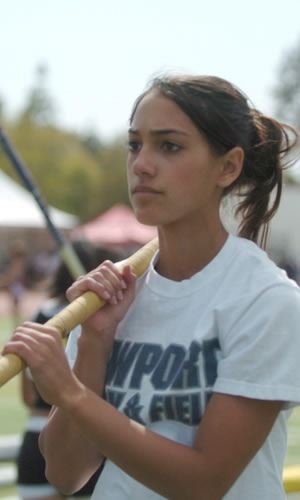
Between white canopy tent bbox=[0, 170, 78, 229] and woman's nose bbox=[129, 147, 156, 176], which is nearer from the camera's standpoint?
woman's nose bbox=[129, 147, 156, 176]

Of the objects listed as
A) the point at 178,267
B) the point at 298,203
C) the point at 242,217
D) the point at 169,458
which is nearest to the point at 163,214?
the point at 178,267

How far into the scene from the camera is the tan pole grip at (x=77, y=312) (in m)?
2.00

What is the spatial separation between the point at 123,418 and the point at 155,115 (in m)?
0.56

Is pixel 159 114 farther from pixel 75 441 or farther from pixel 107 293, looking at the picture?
pixel 75 441

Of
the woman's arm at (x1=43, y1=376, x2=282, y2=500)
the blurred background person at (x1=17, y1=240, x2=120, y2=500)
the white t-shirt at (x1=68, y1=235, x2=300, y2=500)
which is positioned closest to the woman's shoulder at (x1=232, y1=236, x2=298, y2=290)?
the white t-shirt at (x1=68, y1=235, x2=300, y2=500)

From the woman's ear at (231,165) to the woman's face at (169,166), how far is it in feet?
0.08

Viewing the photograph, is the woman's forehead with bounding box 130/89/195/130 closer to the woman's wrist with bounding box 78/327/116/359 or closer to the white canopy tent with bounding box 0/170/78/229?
the woman's wrist with bounding box 78/327/116/359

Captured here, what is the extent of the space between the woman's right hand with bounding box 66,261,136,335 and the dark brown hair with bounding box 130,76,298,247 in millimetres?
271

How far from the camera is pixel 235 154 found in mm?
2242

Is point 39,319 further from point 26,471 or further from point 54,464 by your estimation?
point 54,464

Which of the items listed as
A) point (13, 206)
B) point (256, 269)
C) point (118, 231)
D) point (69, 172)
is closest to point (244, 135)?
point (256, 269)

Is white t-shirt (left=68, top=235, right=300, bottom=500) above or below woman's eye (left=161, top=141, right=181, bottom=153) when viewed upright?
below

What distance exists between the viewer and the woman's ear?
2236 mm

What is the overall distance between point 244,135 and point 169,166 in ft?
0.63
